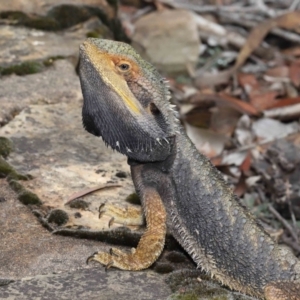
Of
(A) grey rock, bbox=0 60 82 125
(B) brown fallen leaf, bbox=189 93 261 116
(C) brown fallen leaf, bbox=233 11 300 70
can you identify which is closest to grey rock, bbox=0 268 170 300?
(A) grey rock, bbox=0 60 82 125

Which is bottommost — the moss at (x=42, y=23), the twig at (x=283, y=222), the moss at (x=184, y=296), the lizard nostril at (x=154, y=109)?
the twig at (x=283, y=222)

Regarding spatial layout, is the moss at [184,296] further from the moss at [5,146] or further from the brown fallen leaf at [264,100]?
the brown fallen leaf at [264,100]

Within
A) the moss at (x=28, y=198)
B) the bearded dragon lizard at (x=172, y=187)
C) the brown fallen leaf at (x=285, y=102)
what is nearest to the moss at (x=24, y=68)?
the moss at (x=28, y=198)

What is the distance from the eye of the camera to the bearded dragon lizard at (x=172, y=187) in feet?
13.0

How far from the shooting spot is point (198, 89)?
29.6ft

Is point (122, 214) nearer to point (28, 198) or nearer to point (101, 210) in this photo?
point (101, 210)

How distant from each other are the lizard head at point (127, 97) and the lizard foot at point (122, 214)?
1.52 ft

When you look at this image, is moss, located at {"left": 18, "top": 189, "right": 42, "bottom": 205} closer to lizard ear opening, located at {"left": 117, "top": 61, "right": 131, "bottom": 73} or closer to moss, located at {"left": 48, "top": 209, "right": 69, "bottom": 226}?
moss, located at {"left": 48, "top": 209, "right": 69, "bottom": 226}

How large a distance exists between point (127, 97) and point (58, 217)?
890mm

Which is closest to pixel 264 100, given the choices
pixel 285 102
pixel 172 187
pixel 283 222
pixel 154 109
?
pixel 285 102

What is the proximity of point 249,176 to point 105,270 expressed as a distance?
333 centimetres

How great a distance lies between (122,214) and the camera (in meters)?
4.38

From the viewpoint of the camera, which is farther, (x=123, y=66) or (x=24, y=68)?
(x=24, y=68)

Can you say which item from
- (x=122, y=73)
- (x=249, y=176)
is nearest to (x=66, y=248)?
(x=122, y=73)
